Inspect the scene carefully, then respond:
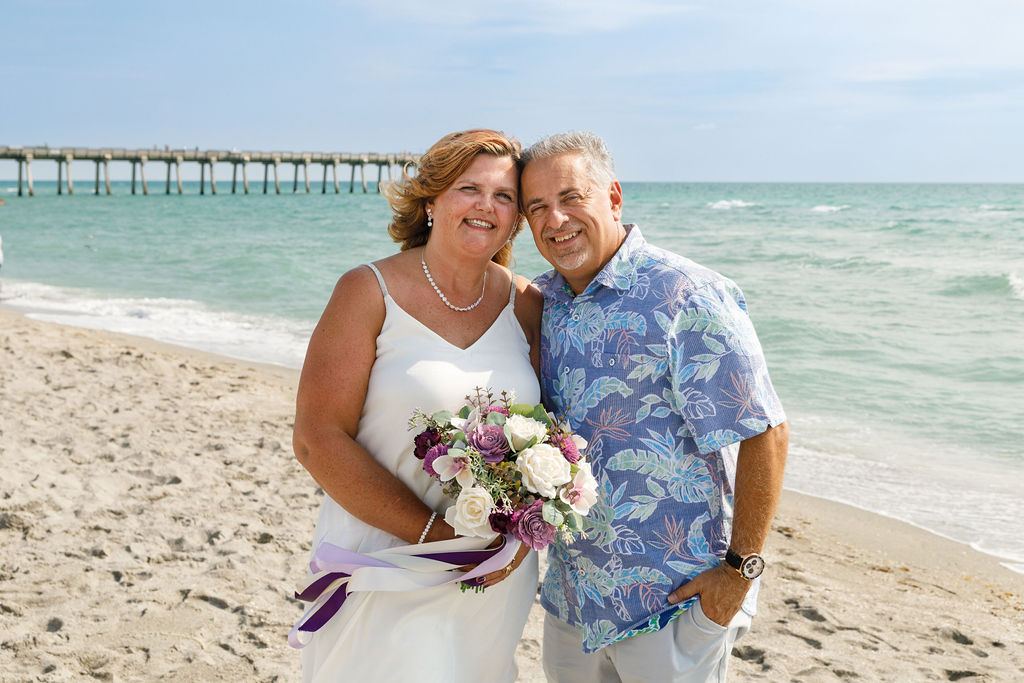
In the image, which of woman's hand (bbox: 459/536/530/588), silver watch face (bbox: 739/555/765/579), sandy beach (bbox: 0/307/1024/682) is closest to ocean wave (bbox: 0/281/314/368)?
sandy beach (bbox: 0/307/1024/682)

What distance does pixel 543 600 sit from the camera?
→ 306 cm

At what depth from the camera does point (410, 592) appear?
8.90 ft

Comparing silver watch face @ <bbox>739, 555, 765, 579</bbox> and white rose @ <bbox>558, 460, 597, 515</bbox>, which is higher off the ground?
white rose @ <bbox>558, 460, 597, 515</bbox>

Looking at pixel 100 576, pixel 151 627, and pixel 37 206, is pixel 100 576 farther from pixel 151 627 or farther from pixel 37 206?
pixel 37 206

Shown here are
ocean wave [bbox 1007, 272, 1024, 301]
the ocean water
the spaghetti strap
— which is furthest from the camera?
ocean wave [bbox 1007, 272, 1024, 301]

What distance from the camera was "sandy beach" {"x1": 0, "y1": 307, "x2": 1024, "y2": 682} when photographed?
4133mm

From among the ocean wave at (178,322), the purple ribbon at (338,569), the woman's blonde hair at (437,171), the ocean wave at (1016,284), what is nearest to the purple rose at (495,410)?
the purple ribbon at (338,569)

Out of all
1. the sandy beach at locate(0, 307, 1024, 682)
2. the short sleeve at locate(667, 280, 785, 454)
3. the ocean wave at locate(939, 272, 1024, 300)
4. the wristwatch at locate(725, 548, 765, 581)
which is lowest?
the sandy beach at locate(0, 307, 1024, 682)

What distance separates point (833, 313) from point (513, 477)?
1386 cm

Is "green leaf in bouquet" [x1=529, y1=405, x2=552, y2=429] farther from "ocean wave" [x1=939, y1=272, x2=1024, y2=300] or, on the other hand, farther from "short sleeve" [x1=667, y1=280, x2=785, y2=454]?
"ocean wave" [x1=939, y1=272, x2=1024, y2=300]

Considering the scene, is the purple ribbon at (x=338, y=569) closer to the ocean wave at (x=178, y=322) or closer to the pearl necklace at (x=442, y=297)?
the pearl necklace at (x=442, y=297)

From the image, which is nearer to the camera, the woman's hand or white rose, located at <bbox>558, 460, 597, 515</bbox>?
white rose, located at <bbox>558, 460, 597, 515</bbox>

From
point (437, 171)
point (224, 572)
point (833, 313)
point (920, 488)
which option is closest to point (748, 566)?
point (437, 171)

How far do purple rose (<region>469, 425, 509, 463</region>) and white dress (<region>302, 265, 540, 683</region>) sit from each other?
0.32 m
